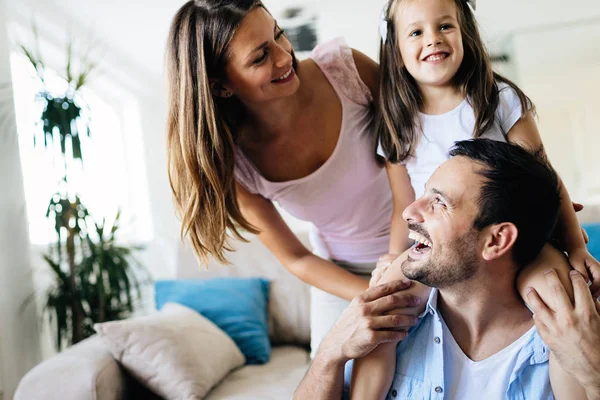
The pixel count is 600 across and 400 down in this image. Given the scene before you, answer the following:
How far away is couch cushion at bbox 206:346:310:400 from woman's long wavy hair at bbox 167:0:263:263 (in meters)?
0.86

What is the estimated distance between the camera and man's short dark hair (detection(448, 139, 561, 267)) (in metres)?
1.17

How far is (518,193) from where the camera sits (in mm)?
1174

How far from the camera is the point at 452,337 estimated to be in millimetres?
1285

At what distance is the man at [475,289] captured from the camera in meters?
1.18

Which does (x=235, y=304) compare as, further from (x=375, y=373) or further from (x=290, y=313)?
(x=375, y=373)

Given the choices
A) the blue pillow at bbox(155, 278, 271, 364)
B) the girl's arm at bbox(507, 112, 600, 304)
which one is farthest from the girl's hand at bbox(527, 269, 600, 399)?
the blue pillow at bbox(155, 278, 271, 364)

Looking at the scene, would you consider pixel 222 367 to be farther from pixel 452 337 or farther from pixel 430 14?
pixel 430 14

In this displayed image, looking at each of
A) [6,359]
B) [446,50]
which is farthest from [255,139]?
[6,359]

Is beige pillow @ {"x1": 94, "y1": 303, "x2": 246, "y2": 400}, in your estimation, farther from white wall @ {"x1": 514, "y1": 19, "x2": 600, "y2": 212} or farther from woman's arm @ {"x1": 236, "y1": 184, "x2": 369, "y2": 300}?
white wall @ {"x1": 514, "y1": 19, "x2": 600, "y2": 212}

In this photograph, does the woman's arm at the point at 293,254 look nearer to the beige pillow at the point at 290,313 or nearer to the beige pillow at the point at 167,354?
the beige pillow at the point at 167,354

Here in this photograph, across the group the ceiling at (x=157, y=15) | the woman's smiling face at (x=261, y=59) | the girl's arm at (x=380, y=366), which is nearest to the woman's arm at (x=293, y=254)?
the girl's arm at (x=380, y=366)

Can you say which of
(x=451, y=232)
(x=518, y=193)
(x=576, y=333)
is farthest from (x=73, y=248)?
(x=576, y=333)

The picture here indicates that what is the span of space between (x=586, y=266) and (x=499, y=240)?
7.7 inches

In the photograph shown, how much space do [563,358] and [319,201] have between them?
829mm
